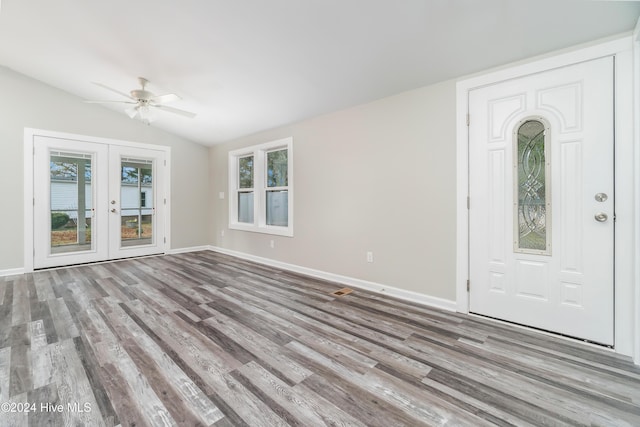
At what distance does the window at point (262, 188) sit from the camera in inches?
178

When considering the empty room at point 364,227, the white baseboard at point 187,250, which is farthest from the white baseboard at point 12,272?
the white baseboard at point 187,250

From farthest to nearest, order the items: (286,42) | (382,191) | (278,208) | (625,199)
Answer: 1. (278,208)
2. (382,191)
3. (286,42)
4. (625,199)

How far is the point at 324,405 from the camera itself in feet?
4.74

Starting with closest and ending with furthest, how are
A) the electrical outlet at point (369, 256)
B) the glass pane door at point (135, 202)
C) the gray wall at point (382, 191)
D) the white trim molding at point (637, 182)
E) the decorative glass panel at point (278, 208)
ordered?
the white trim molding at point (637, 182)
the gray wall at point (382, 191)
the electrical outlet at point (369, 256)
the decorative glass panel at point (278, 208)
the glass pane door at point (135, 202)

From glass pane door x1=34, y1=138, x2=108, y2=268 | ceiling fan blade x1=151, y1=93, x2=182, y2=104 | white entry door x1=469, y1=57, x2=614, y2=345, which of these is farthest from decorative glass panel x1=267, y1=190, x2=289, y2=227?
glass pane door x1=34, y1=138, x2=108, y2=268

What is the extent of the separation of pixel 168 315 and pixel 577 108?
3.96 metres

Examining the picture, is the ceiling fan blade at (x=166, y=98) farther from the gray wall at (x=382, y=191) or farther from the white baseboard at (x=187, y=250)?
the white baseboard at (x=187, y=250)

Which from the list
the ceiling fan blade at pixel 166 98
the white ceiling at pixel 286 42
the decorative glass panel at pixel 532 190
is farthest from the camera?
the ceiling fan blade at pixel 166 98

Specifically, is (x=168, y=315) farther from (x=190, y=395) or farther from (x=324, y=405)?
(x=324, y=405)

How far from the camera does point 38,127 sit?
4.25 meters

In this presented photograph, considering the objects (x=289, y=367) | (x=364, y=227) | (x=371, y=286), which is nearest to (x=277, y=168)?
(x=364, y=227)

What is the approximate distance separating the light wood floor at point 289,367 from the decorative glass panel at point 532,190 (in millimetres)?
795

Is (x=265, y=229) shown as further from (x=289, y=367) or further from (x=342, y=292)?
(x=289, y=367)

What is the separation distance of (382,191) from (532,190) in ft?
4.61
